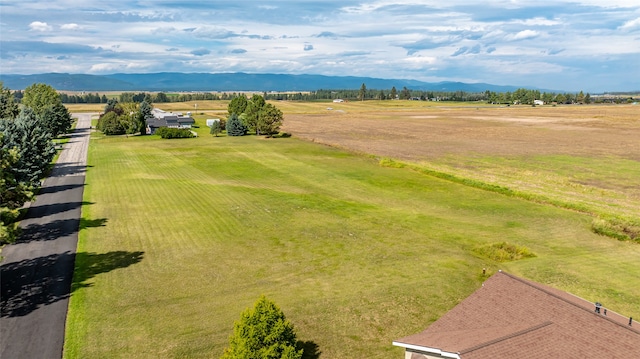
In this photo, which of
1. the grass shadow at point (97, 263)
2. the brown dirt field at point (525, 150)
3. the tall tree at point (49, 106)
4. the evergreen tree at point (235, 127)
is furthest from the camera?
→ the evergreen tree at point (235, 127)

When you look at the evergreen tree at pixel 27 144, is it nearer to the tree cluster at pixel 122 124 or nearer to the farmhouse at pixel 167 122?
the tree cluster at pixel 122 124

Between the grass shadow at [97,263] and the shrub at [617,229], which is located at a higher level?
the shrub at [617,229]

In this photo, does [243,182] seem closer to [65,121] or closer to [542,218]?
[542,218]

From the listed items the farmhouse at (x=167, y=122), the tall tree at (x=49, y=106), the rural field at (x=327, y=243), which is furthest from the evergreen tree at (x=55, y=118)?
the rural field at (x=327, y=243)

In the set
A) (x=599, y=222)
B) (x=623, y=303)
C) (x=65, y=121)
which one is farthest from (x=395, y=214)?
(x=65, y=121)

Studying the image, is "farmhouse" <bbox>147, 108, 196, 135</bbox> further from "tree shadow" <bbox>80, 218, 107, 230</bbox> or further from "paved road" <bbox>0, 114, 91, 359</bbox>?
"tree shadow" <bbox>80, 218, 107, 230</bbox>

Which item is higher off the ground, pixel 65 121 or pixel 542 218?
pixel 65 121
